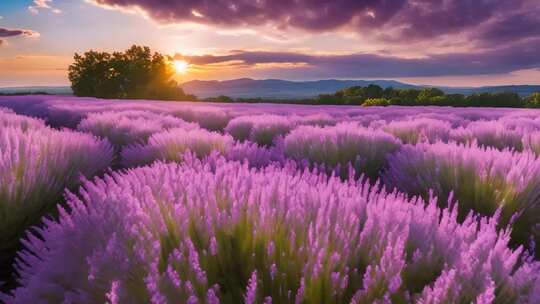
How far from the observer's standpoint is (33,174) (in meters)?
1.84

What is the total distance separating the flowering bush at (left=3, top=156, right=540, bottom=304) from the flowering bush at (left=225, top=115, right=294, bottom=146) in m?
3.41

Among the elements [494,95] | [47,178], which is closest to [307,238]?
[47,178]

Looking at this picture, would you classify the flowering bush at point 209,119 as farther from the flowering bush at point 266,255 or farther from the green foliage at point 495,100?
the green foliage at point 495,100

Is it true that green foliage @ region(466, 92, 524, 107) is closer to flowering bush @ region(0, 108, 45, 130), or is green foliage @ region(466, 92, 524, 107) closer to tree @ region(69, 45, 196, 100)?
tree @ region(69, 45, 196, 100)

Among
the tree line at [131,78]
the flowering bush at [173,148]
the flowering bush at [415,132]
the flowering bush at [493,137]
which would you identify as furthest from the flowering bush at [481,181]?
the tree line at [131,78]

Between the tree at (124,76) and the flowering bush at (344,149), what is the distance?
69.1 m

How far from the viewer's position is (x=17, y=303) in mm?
1073

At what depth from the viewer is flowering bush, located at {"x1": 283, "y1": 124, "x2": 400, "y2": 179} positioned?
2.97 m

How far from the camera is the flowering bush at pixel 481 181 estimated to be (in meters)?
2.04

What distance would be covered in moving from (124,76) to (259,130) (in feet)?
244

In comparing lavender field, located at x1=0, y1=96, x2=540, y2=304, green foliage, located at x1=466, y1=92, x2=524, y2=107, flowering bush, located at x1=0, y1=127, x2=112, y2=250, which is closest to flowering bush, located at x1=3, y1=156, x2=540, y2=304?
lavender field, located at x1=0, y1=96, x2=540, y2=304

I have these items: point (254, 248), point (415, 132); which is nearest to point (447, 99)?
point (415, 132)

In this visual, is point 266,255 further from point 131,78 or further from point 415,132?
point 131,78

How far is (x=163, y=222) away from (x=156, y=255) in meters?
0.11
